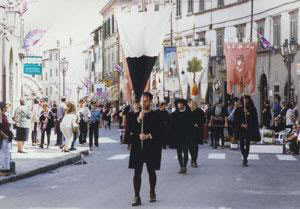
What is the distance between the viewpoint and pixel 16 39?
139 ft

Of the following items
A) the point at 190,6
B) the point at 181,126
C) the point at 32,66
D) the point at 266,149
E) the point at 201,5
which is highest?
the point at 190,6

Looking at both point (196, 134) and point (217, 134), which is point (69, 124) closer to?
point (217, 134)

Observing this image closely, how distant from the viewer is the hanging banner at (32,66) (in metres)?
41.5

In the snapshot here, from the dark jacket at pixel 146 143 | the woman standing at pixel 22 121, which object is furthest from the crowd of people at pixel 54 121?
the dark jacket at pixel 146 143

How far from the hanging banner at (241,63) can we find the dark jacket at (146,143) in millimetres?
26746

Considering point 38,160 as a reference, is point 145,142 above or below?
above

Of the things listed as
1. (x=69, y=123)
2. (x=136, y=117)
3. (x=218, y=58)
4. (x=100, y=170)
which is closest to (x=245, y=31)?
(x=218, y=58)

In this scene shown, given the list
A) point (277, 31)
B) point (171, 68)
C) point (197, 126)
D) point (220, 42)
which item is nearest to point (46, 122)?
point (197, 126)

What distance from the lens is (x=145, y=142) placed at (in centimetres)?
1326

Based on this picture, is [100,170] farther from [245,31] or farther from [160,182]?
[245,31]

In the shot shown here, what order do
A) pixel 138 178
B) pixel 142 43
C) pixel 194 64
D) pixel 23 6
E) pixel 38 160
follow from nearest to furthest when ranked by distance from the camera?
pixel 138 178
pixel 142 43
pixel 38 160
pixel 23 6
pixel 194 64

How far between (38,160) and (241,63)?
19.2 m

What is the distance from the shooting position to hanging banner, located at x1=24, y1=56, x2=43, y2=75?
41.5 meters

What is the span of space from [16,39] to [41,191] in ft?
90.6
